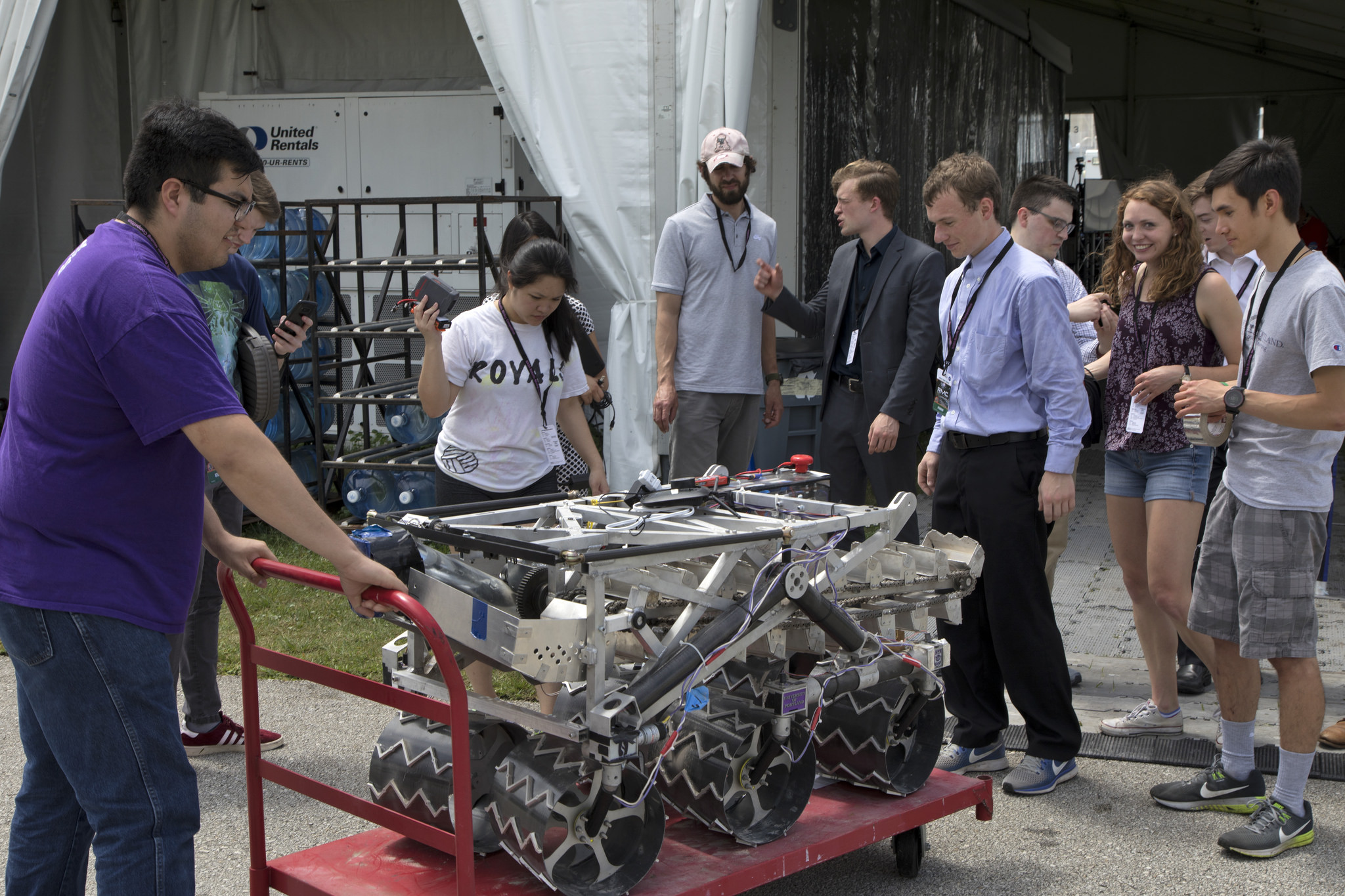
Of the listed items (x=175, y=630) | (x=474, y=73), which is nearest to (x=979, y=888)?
(x=175, y=630)

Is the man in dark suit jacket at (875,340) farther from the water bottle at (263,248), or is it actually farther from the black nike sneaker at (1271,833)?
the water bottle at (263,248)

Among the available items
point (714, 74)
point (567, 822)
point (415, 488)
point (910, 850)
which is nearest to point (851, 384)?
point (910, 850)

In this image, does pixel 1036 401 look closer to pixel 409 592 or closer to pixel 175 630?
pixel 409 592

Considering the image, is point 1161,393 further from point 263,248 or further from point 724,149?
point 263,248

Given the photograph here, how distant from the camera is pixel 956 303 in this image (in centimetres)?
430

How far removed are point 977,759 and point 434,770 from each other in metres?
2.13

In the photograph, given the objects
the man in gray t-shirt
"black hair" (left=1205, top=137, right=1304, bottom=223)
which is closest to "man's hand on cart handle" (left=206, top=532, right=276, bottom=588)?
the man in gray t-shirt

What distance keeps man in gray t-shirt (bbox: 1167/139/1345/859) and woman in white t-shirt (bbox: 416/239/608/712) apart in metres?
2.22

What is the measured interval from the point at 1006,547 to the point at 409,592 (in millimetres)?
2146

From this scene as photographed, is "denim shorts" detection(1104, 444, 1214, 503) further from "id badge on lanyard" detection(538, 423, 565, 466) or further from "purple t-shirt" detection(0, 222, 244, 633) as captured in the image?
"purple t-shirt" detection(0, 222, 244, 633)

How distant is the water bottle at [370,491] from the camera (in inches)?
323

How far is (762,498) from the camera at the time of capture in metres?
3.65

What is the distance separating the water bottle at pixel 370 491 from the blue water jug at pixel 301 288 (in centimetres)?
135

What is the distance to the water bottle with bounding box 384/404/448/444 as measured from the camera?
8180mm
